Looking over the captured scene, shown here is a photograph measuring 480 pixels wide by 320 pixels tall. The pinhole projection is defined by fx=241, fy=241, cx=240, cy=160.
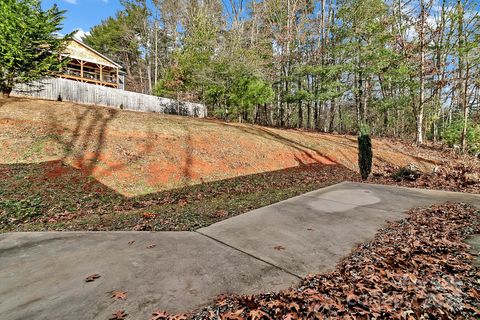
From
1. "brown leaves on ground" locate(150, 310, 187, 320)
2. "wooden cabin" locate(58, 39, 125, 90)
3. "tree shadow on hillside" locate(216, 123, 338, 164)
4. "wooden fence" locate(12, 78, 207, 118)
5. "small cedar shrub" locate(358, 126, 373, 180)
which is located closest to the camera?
"brown leaves on ground" locate(150, 310, 187, 320)

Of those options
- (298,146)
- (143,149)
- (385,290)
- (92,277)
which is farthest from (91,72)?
(385,290)

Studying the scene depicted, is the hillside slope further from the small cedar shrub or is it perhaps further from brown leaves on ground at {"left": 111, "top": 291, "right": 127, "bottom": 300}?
brown leaves on ground at {"left": 111, "top": 291, "right": 127, "bottom": 300}

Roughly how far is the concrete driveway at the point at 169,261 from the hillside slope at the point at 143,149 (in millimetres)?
4228

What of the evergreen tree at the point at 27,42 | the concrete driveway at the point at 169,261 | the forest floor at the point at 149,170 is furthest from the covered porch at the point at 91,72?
the concrete driveway at the point at 169,261

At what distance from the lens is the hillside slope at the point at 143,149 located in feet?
26.3

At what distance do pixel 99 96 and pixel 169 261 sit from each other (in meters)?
18.6

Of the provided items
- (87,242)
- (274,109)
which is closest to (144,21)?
(274,109)

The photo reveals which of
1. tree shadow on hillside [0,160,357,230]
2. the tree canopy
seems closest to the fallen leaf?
tree shadow on hillside [0,160,357,230]

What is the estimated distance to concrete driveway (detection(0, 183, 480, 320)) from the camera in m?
2.10

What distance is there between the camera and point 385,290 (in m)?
2.16

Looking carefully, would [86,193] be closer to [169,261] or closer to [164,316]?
[169,261]

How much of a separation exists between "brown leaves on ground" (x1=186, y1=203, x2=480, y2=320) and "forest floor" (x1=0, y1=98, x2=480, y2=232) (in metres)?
2.39

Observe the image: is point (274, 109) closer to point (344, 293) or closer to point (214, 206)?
point (214, 206)

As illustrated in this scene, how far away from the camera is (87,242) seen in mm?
3359
